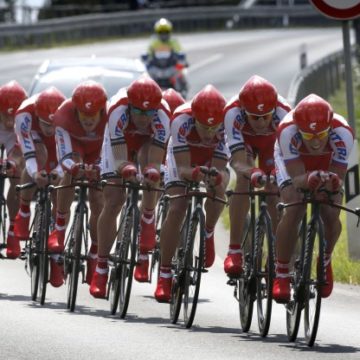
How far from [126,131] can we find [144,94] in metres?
0.58

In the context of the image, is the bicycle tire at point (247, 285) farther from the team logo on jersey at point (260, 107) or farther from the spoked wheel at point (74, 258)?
the spoked wheel at point (74, 258)

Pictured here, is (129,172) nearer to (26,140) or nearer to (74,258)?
(74,258)

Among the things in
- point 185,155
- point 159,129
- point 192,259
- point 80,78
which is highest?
point 80,78

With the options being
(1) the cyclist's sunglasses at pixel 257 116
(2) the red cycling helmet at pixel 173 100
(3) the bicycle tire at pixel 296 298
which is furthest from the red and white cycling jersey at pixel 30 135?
(3) the bicycle tire at pixel 296 298

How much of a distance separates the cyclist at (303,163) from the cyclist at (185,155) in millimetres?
959

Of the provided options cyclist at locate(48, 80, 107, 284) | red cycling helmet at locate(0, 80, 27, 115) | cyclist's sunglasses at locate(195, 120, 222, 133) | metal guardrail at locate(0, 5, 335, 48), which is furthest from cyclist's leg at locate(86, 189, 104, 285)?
metal guardrail at locate(0, 5, 335, 48)

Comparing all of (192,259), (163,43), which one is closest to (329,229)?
(192,259)

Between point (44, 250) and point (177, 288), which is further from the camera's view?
point (44, 250)

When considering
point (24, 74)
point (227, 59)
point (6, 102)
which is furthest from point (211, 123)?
point (227, 59)

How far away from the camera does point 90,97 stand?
13.3 metres

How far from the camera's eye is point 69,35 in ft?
183

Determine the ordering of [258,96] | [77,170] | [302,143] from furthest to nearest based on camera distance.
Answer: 1. [77,170]
2. [258,96]
3. [302,143]

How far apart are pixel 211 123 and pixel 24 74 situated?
32.9 metres

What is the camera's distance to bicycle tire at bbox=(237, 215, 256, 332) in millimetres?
11891
